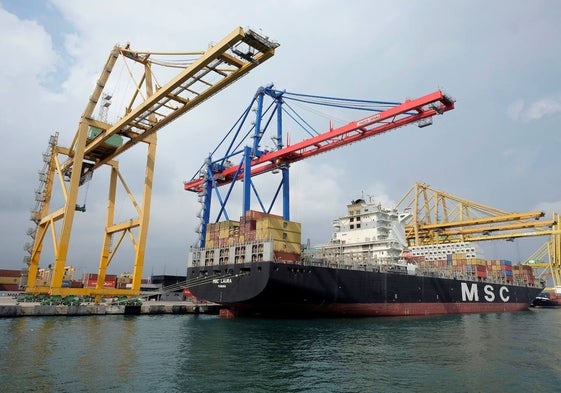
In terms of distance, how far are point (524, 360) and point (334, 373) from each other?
23.8ft

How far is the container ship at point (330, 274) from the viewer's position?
24.2 meters

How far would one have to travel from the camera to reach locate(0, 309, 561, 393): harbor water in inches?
387

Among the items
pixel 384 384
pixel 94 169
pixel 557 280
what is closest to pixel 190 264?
pixel 94 169

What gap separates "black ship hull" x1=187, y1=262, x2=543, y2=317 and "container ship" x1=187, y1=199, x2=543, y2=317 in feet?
0.20

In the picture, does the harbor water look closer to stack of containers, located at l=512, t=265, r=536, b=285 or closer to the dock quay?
the dock quay

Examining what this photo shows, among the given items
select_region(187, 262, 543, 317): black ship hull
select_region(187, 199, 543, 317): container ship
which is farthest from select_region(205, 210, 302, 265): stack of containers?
select_region(187, 262, 543, 317): black ship hull

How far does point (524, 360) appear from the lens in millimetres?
13508

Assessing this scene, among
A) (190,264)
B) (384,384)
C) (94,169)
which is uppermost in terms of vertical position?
(94,169)

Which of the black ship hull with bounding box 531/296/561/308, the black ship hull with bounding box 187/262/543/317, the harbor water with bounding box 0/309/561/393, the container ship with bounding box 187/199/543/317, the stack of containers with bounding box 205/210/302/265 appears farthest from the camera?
the black ship hull with bounding box 531/296/561/308

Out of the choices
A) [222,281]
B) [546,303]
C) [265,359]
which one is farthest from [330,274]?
[546,303]

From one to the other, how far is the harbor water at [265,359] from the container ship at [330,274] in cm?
418

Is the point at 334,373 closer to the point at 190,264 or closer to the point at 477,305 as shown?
the point at 190,264

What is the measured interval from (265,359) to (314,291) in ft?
40.7

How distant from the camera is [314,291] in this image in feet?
81.3
